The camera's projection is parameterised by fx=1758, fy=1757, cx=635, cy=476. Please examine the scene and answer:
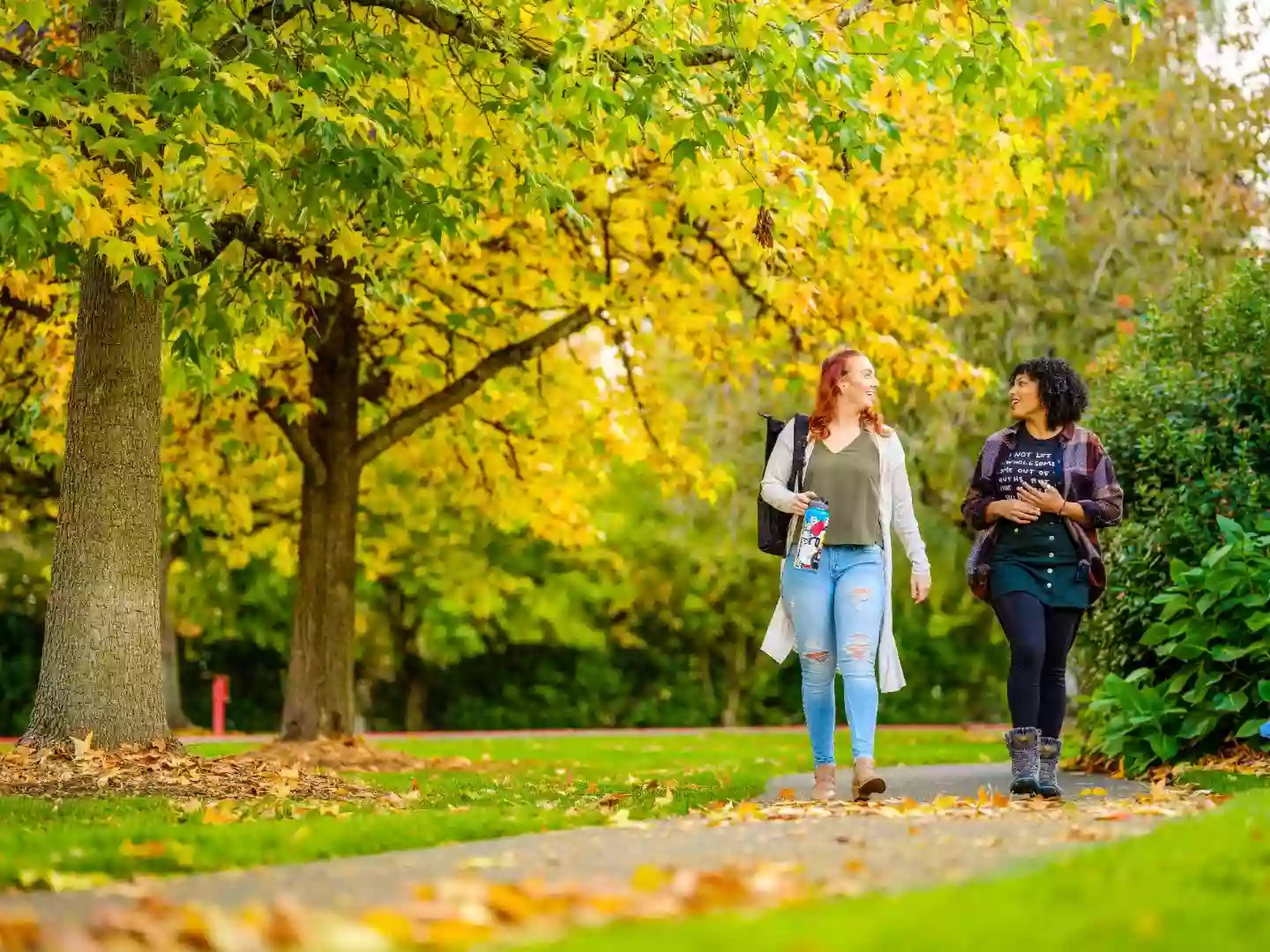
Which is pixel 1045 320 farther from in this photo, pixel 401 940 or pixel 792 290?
pixel 401 940

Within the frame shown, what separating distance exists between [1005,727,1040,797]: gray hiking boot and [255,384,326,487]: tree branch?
8.58 metres

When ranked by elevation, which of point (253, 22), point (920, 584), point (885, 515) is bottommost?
point (920, 584)

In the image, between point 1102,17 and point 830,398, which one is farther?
point 1102,17

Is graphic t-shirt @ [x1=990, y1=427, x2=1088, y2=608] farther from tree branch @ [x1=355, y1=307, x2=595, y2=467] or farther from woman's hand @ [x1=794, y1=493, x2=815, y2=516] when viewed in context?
tree branch @ [x1=355, y1=307, x2=595, y2=467]

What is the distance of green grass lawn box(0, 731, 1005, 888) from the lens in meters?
5.93

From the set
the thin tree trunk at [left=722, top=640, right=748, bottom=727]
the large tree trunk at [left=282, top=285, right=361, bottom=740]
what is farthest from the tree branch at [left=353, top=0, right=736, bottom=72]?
the thin tree trunk at [left=722, top=640, right=748, bottom=727]

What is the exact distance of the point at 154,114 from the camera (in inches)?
360

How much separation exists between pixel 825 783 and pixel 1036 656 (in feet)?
4.01

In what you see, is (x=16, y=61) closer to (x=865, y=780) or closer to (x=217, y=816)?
(x=217, y=816)

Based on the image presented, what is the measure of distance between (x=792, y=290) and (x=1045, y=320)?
981cm

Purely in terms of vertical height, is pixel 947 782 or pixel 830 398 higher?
pixel 830 398

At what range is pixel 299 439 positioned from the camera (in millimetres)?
15438

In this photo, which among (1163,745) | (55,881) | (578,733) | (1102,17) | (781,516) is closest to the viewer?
(55,881)


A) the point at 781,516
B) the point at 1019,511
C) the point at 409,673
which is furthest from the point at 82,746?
the point at 409,673
